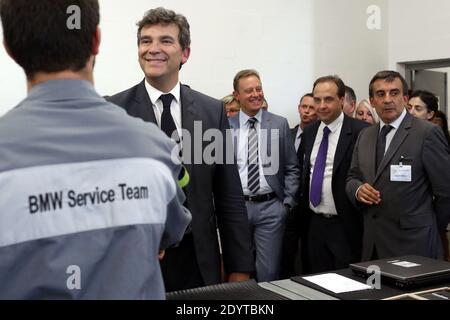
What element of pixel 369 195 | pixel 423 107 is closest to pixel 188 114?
pixel 369 195

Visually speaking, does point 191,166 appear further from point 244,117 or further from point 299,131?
point 299,131

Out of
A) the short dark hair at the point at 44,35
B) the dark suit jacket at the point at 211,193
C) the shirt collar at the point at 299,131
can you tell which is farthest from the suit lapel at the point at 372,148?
the short dark hair at the point at 44,35

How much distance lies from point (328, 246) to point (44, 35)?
2.41 meters

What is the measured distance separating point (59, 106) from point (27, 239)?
0.21m

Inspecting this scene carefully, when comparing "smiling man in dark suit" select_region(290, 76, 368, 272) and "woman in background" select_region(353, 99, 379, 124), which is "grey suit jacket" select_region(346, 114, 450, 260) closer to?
"smiling man in dark suit" select_region(290, 76, 368, 272)

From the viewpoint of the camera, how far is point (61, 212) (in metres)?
0.70

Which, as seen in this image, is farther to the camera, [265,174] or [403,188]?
[265,174]

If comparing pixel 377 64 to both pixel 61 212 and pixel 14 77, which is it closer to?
pixel 14 77

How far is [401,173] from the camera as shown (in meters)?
2.50

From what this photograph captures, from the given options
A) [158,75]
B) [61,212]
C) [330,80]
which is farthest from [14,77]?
[61,212]

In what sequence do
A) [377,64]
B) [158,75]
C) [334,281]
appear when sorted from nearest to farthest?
[334,281] → [158,75] → [377,64]

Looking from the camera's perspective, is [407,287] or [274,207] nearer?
[407,287]

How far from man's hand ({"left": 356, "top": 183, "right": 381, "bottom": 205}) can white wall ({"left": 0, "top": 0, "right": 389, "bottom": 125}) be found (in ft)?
5.67
